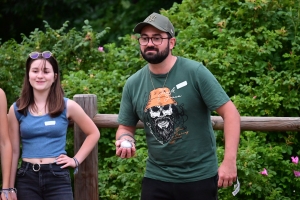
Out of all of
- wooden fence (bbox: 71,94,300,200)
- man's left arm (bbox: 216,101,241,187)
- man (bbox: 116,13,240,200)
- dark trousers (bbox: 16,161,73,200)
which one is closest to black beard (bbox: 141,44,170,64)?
man (bbox: 116,13,240,200)

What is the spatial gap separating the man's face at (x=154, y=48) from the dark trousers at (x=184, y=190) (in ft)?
2.35

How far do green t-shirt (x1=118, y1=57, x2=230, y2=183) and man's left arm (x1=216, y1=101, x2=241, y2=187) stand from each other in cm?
6

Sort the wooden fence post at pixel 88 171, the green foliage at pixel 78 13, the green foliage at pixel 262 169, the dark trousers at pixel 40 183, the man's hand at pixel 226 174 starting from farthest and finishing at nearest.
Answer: the green foliage at pixel 78 13 < the green foliage at pixel 262 169 < the wooden fence post at pixel 88 171 < the dark trousers at pixel 40 183 < the man's hand at pixel 226 174

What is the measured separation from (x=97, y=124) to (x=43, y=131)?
716 millimetres

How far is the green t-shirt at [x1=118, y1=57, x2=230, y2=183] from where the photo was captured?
3.98 meters

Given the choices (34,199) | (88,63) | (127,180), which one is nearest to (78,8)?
(88,63)

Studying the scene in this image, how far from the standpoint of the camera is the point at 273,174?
5.68 meters

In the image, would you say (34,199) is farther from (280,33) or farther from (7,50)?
(280,33)

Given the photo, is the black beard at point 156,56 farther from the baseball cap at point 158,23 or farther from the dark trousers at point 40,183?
the dark trousers at point 40,183

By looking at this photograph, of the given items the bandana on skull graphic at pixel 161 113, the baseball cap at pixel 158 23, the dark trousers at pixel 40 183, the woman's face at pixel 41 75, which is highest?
the baseball cap at pixel 158 23

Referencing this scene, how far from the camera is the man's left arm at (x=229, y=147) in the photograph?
3887 mm

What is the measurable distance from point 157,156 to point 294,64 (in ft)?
8.99

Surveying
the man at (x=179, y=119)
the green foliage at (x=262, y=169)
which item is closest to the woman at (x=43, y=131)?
the man at (x=179, y=119)

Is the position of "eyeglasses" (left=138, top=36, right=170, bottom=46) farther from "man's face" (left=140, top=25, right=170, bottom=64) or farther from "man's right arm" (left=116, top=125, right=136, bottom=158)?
"man's right arm" (left=116, top=125, right=136, bottom=158)
